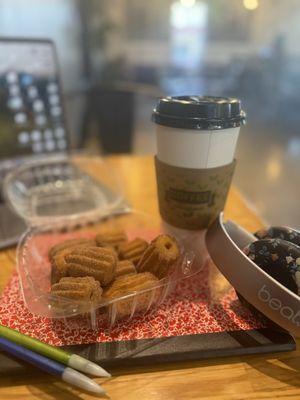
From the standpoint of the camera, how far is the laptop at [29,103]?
27.7 inches

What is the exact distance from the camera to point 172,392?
0.27 m

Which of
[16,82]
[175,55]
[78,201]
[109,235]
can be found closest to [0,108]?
[16,82]

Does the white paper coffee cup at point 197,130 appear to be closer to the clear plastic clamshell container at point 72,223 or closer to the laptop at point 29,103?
the clear plastic clamshell container at point 72,223

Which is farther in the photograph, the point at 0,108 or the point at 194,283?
the point at 0,108

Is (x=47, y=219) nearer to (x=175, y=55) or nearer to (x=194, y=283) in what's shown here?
(x=194, y=283)

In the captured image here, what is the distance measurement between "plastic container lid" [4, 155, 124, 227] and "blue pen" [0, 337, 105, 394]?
252mm

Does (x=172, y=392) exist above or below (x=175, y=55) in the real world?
below

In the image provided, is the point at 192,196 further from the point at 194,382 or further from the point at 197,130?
the point at 194,382

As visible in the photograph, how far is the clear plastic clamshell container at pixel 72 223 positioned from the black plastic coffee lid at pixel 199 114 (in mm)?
144

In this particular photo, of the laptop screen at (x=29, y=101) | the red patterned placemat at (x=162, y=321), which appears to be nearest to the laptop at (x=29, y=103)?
the laptop screen at (x=29, y=101)

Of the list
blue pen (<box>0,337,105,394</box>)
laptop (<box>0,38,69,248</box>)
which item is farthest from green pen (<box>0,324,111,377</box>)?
laptop (<box>0,38,69,248</box>)

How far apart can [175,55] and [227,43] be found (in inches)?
15.1

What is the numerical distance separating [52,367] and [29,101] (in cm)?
61

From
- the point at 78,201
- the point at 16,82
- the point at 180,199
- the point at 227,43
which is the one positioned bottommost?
the point at 78,201
